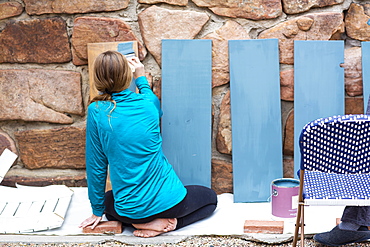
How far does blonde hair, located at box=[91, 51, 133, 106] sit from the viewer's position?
2.77m

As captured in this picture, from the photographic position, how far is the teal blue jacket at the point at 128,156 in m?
2.80

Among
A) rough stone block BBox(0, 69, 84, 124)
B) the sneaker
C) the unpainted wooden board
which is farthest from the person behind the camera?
rough stone block BBox(0, 69, 84, 124)

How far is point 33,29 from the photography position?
3.35 metres

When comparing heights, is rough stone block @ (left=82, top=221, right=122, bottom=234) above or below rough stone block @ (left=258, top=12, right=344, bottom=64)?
below

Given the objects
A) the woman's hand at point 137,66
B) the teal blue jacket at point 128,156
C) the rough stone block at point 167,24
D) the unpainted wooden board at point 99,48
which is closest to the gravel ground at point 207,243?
the teal blue jacket at point 128,156

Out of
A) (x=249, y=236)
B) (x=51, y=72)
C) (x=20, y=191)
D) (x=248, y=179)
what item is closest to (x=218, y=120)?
(x=248, y=179)

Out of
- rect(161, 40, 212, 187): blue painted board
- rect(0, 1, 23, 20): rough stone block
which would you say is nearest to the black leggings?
rect(161, 40, 212, 187): blue painted board

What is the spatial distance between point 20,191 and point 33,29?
109 centimetres

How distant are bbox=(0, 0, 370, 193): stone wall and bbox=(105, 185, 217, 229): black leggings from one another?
378 millimetres

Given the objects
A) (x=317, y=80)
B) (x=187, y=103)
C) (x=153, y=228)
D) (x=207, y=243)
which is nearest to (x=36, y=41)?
(x=187, y=103)

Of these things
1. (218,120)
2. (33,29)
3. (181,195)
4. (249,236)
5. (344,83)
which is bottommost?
(249,236)

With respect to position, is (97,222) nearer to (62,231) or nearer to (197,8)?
(62,231)

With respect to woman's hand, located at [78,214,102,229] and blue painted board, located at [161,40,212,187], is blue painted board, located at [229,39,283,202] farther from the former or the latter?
→ woman's hand, located at [78,214,102,229]

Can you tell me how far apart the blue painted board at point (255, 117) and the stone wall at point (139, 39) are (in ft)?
0.23
